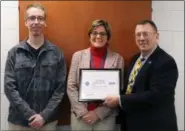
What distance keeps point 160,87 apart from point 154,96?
81 millimetres

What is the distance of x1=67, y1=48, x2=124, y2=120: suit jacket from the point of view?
6.98 feet

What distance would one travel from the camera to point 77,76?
222 cm

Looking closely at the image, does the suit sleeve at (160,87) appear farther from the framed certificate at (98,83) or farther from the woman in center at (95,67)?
the woman in center at (95,67)

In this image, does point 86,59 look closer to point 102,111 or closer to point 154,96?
point 102,111

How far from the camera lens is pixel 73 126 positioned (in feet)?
7.27

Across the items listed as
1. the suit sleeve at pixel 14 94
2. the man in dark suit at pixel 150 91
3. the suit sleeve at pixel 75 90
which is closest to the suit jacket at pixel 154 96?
the man in dark suit at pixel 150 91

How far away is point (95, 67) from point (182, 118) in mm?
1126

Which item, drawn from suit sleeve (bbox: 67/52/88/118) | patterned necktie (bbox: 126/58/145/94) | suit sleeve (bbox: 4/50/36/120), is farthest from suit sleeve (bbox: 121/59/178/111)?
suit sleeve (bbox: 4/50/36/120)

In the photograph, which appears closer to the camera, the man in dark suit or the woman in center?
the man in dark suit

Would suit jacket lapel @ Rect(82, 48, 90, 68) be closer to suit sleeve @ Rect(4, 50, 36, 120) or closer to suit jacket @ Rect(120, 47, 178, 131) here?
suit jacket @ Rect(120, 47, 178, 131)

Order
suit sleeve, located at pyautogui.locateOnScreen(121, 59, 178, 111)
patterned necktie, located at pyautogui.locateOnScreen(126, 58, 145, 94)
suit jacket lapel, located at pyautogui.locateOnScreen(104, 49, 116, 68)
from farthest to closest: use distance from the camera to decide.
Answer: suit jacket lapel, located at pyautogui.locateOnScreen(104, 49, 116, 68), patterned necktie, located at pyautogui.locateOnScreen(126, 58, 145, 94), suit sleeve, located at pyautogui.locateOnScreen(121, 59, 178, 111)

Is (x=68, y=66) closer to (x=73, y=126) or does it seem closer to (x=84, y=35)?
(x=84, y=35)

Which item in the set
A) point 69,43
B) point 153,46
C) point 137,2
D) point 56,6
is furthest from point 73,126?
point 137,2

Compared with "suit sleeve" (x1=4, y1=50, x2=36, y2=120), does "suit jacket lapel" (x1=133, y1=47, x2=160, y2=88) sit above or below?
above
